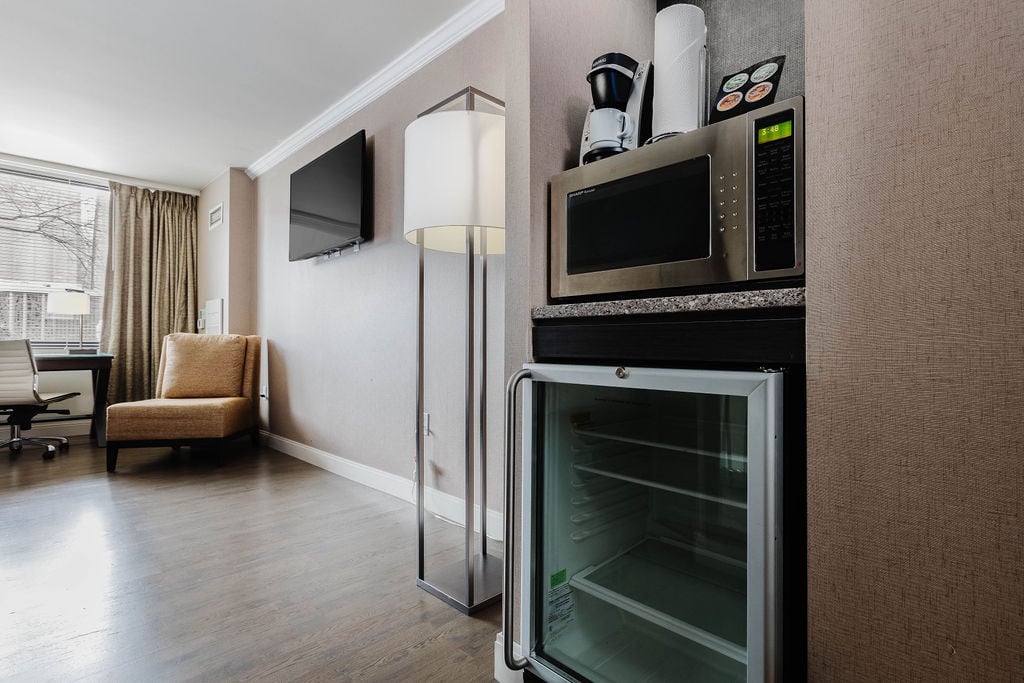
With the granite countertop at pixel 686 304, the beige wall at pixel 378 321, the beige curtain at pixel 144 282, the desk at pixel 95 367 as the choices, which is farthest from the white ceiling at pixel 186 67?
the granite countertop at pixel 686 304

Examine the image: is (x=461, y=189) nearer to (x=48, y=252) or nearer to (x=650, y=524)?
(x=650, y=524)

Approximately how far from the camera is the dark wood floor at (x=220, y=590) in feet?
4.61

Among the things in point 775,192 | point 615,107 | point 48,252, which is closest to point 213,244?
point 48,252

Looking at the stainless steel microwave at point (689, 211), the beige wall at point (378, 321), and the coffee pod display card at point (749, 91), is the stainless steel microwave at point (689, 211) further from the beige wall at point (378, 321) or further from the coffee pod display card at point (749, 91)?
the beige wall at point (378, 321)

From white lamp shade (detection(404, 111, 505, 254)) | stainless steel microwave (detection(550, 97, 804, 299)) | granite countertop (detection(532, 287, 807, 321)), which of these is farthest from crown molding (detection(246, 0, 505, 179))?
granite countertop (detection(532, 287, 807, 321))

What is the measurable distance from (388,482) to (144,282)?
3.60 metres

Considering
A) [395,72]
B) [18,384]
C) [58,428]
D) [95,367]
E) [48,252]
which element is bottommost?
[58,428]

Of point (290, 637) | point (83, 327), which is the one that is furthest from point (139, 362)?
point (290, 637)

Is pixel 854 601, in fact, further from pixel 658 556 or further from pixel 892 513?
pixel 658 556

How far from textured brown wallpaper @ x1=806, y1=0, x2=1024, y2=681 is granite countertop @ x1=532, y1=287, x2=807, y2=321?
0.14 feet

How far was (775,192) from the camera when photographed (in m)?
0.87

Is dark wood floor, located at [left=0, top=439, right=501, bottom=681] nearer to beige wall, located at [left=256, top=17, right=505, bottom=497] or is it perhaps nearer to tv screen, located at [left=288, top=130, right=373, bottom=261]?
beige wall, located at [left=256, top=17, right=505, bottom=497]

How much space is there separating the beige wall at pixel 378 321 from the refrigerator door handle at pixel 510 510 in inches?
41.8

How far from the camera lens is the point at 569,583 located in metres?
1.19
